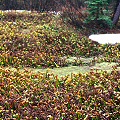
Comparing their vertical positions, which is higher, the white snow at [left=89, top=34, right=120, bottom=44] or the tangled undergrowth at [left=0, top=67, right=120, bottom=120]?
the white snow at [left=89, top=34, right=120, bottom=44]

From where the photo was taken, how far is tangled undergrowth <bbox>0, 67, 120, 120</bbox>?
5.42m

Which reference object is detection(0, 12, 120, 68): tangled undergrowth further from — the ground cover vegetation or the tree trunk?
the tree trunk

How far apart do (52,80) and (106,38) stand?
571 centimetres

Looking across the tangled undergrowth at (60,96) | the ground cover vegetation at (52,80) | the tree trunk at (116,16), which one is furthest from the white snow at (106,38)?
the tangled undergrowth at (60,96)

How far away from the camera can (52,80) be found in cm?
698

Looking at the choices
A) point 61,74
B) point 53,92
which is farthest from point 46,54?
point 53,92

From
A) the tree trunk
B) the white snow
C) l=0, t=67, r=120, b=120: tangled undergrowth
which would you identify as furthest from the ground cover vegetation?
the tree trunk

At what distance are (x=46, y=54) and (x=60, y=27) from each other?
3128 mm

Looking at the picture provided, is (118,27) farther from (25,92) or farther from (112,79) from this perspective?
(25,92)

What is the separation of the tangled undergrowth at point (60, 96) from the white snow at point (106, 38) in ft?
15.5

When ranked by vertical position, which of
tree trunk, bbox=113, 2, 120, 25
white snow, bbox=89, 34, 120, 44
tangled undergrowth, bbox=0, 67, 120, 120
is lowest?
tangled undergrowth, bbox=0, 67, 120, 120

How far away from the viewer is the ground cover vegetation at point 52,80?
18.2 feet

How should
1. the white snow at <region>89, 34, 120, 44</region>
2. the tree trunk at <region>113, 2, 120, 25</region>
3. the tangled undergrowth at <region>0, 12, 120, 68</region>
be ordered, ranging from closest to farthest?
the tangled undergrowth at <region>0, 12, 120, 68</region>, the white snow at <region>89, 34, 120, 44</region>, the tree trunk at <region>113, 2, 120, 25</region>

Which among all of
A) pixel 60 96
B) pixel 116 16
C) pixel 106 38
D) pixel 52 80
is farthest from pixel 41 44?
pixel 60 96
